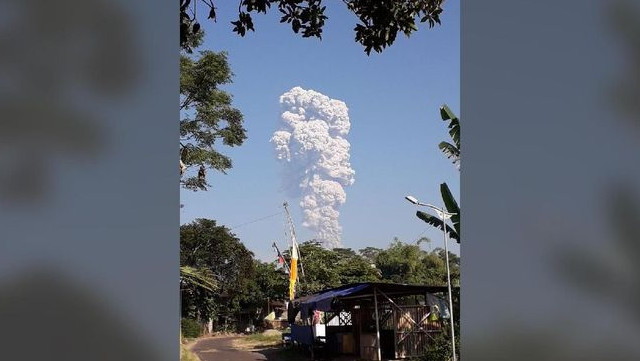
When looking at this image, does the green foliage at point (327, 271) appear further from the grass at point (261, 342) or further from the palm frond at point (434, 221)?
the palm frond at point (434, 221)

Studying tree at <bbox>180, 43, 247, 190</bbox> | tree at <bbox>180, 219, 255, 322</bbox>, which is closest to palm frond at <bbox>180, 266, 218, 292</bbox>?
tree at <bbox>180, 43, 247, 190</bbox>

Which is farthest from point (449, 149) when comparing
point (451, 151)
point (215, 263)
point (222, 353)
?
point (215, 263)

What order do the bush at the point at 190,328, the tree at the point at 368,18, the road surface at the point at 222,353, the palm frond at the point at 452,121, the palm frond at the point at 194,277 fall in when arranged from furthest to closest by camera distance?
the bush at the point at 190,328 < the road surface at the point at 222,353 < the palm frond at the point at 194,277 < the palm frond at the point at 452,121 < the tree at the point at 368,18

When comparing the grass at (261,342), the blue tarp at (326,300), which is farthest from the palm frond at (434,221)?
the grass at (261,342)

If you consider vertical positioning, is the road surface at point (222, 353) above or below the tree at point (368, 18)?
below

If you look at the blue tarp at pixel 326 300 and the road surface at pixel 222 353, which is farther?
the road surface at pixel 222 353
